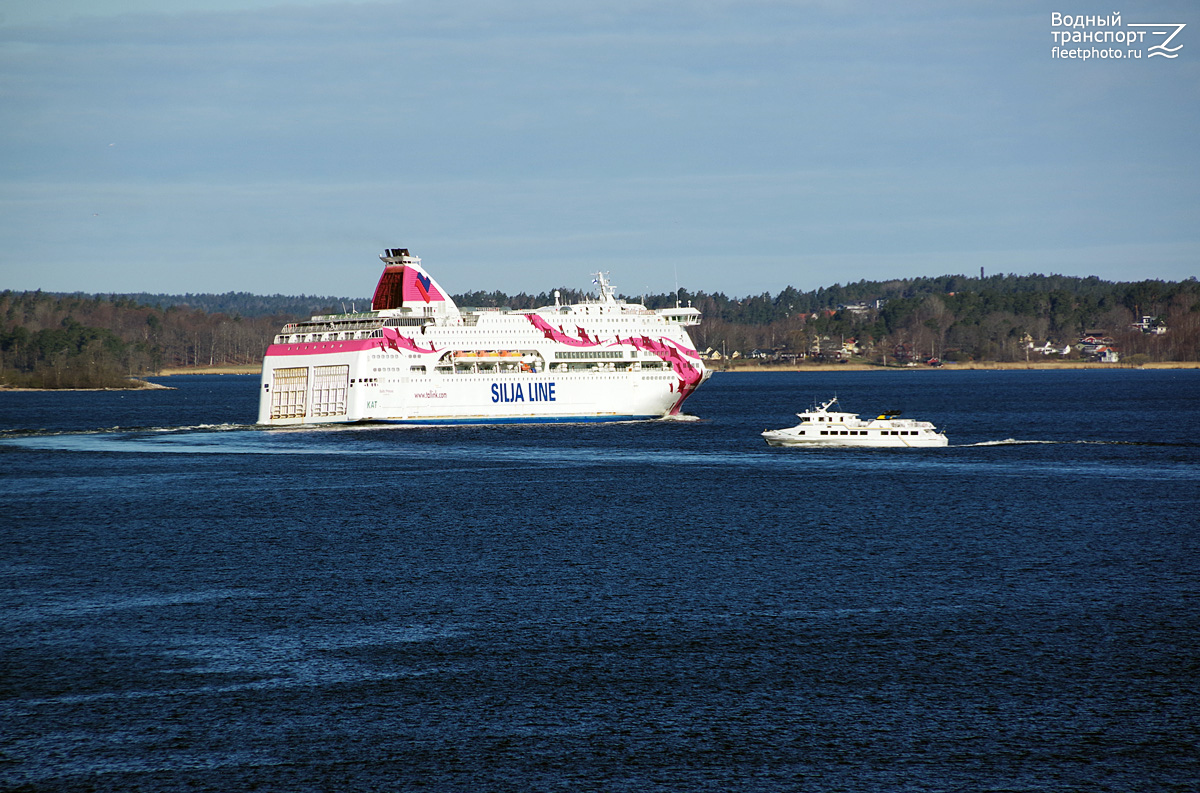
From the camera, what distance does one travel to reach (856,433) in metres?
73.8

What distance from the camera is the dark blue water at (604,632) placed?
19.5 metres

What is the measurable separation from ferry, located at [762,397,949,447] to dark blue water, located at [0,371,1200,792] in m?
13.2

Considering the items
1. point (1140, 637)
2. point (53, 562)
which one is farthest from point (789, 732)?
point (53, 562)

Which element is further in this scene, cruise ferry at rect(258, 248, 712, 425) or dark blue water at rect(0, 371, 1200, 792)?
cruise ferry at rect(258, 248, 712, 425)

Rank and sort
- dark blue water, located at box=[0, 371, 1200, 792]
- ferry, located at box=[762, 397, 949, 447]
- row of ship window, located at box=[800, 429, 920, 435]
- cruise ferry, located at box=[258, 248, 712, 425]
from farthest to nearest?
1. cruise ferry, located at box=[258, 248, 712, 425]
2. row of ship window, located at box=[800, 429, 920, 435]
3. ferry, located at box=[762, 397, 949, 447]
4. dark blue water, located at box=[0, 371, 1200, 792]

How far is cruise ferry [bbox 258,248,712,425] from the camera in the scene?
84188 mm

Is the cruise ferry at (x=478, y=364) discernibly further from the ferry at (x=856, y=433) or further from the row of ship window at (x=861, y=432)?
the row of ship window at (x=861, y=432)

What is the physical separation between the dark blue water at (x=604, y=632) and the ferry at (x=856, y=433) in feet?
43.2

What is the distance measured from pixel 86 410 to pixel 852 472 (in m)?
105

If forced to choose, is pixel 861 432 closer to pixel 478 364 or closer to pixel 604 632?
pixel 478 364

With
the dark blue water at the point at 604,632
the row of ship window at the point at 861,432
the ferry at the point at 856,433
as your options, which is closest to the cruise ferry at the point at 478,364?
the ferry at the point at 856,433

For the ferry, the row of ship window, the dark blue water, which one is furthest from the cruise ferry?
the dark blue water

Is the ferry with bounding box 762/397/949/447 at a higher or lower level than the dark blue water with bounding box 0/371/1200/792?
higher

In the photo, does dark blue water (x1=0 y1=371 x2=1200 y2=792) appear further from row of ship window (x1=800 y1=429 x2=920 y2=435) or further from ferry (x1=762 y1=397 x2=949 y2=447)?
row of ship window (x1=800 y1=429 x2=920 y2=435)
